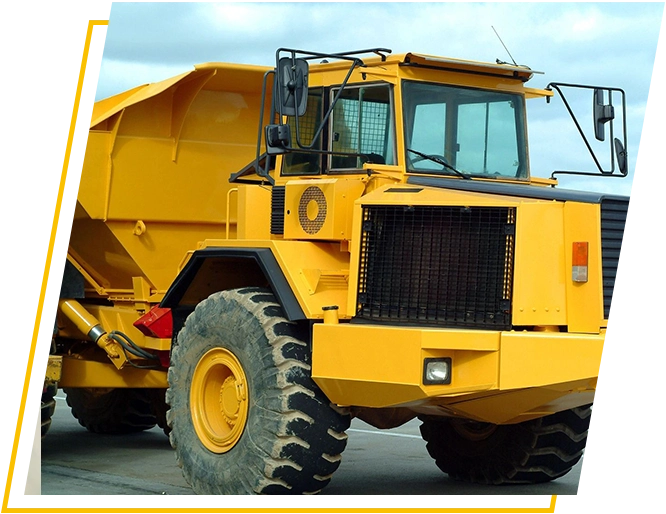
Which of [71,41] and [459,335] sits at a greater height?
[71,41]

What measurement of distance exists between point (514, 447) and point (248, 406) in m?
2.21

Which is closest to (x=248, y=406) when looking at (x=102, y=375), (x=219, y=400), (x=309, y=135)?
(x=219, y=400)

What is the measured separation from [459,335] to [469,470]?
8.83 ft

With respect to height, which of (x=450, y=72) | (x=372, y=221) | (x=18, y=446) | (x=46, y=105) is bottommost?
(x=18, y=446)

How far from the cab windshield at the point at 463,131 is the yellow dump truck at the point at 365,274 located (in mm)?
15

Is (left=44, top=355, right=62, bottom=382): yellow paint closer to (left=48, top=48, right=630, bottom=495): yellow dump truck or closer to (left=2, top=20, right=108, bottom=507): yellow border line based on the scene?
(left=48, top=48, right=630, bottom=495): yellow dump truck

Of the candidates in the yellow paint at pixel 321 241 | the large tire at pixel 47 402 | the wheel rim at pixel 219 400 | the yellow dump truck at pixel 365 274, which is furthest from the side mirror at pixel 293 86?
the large tire at pixel 47 402

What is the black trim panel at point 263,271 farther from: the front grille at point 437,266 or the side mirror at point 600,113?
the side mirror at point 600,113

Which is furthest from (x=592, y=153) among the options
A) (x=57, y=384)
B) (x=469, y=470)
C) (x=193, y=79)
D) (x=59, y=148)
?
(x=57, y=384)

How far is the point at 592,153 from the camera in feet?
27.5

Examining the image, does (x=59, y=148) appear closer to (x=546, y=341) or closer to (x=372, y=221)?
(x=372, y=221)

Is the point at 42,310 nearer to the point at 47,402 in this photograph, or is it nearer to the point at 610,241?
the point at 610,241

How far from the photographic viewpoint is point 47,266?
5840mm

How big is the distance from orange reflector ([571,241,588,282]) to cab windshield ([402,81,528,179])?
1299 millimetres
